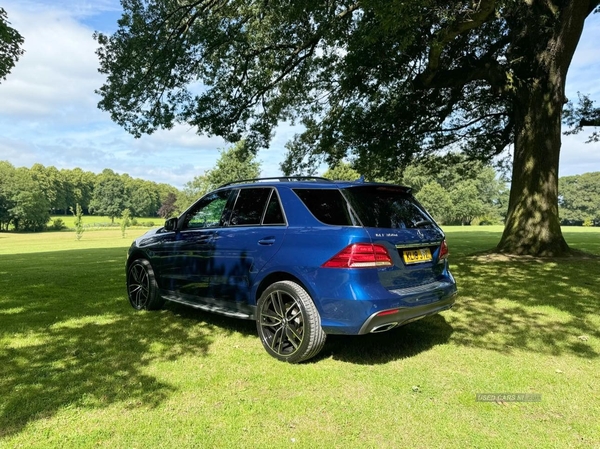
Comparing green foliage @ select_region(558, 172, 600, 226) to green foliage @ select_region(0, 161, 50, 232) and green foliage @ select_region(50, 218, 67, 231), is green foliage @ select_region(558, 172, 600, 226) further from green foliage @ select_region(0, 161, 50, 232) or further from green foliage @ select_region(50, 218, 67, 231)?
green foliage @ select_region(0, 161, 50, 232)

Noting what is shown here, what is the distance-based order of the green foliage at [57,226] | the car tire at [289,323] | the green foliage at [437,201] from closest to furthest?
the car tire at [289,323], the green foliage at [437,201], the green foliage at [57,226]

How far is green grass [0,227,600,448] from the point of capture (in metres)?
2.71

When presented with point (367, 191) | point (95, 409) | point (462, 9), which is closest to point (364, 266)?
point (367, 191)

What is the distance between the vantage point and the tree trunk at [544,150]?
10555 millimetres

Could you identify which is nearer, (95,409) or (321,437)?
(321,437)

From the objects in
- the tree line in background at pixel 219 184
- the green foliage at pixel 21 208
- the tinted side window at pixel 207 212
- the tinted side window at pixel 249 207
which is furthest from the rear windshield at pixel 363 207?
the green foliage at pixel 21 208

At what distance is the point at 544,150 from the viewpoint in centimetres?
1069

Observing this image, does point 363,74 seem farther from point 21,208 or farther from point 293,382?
point 21,208

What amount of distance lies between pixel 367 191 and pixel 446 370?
6.30 ft

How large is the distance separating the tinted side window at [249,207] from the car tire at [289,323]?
0.92 meters

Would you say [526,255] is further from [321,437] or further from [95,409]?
[95,409]

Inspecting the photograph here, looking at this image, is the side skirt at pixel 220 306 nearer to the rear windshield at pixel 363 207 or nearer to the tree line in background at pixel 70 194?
the rear windshield at pixel 363 207

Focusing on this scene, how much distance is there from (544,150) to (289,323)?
9955 millimetres

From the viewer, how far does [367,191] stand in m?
4.19
